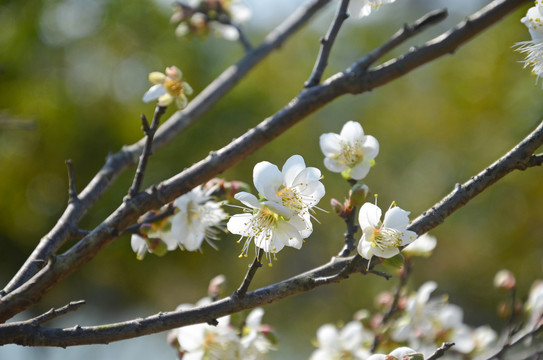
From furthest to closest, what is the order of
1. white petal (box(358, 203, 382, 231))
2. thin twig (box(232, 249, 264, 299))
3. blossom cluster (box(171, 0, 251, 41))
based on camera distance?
blossom cluster (box(171, 0, 251, 41))
white petal (box(358, 203, 382, 231))
thin twig (box(232, 249, 264, 299))

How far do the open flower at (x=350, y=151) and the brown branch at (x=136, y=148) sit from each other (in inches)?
17.2

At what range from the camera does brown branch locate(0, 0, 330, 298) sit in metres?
0.96

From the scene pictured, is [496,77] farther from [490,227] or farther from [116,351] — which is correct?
[116,351]

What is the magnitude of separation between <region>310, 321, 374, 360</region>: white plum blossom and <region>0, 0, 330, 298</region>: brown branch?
71cm

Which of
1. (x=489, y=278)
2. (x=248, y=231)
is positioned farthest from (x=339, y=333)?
(x=489, y=278)

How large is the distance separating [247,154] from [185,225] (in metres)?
0.22

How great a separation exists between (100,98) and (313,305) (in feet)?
11.0

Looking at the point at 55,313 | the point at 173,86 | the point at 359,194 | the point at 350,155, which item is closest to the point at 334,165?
the point at 350,155

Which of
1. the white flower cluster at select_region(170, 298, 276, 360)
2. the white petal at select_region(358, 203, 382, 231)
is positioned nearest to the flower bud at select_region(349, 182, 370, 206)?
the white petal at select_region(358, 203, 382, 231)

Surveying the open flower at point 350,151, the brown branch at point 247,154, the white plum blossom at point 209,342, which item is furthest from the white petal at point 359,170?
the white plum blossom at point 209,342

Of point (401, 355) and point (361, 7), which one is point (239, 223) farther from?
point (361, 7)

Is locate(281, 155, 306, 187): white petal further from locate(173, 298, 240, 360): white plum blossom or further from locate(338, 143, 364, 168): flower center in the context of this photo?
locate(173, 298, 240, 360): white plum blossom

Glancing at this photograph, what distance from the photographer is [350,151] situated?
1.10 m

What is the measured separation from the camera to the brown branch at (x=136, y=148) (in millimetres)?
963
